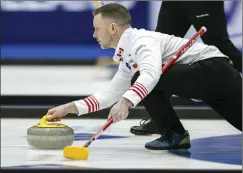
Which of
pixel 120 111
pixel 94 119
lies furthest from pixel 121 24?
pixel 94 119

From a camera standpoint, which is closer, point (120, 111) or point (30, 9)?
point (120, 111)

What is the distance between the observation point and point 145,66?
2.65m

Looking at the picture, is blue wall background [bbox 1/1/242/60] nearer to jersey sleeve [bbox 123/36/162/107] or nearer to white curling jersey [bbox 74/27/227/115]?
white curling jersey [bbox 74/27/227/115]

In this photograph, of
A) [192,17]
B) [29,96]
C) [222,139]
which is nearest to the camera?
[222,139]

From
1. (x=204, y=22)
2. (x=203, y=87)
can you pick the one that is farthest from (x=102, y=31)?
(x=204, y=22)

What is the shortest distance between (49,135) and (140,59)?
53 centimetres

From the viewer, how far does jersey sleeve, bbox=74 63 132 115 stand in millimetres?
2932

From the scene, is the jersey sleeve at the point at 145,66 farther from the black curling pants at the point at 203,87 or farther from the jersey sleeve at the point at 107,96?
the jersey sleeve at the point at 107,96

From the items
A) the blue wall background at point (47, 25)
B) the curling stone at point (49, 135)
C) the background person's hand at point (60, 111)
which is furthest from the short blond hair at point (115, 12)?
the blue wall background at point (47, 25)

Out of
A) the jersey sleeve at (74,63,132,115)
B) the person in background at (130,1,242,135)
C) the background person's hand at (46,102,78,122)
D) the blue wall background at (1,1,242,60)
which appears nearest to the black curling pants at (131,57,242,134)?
the jersey sleeve at (74,63,132,115)

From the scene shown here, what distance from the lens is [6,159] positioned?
272cm

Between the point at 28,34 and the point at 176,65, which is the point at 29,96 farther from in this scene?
the point at 28,34

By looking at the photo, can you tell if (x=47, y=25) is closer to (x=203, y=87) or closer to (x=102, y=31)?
(x=102, y=31)

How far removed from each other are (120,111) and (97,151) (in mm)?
462
